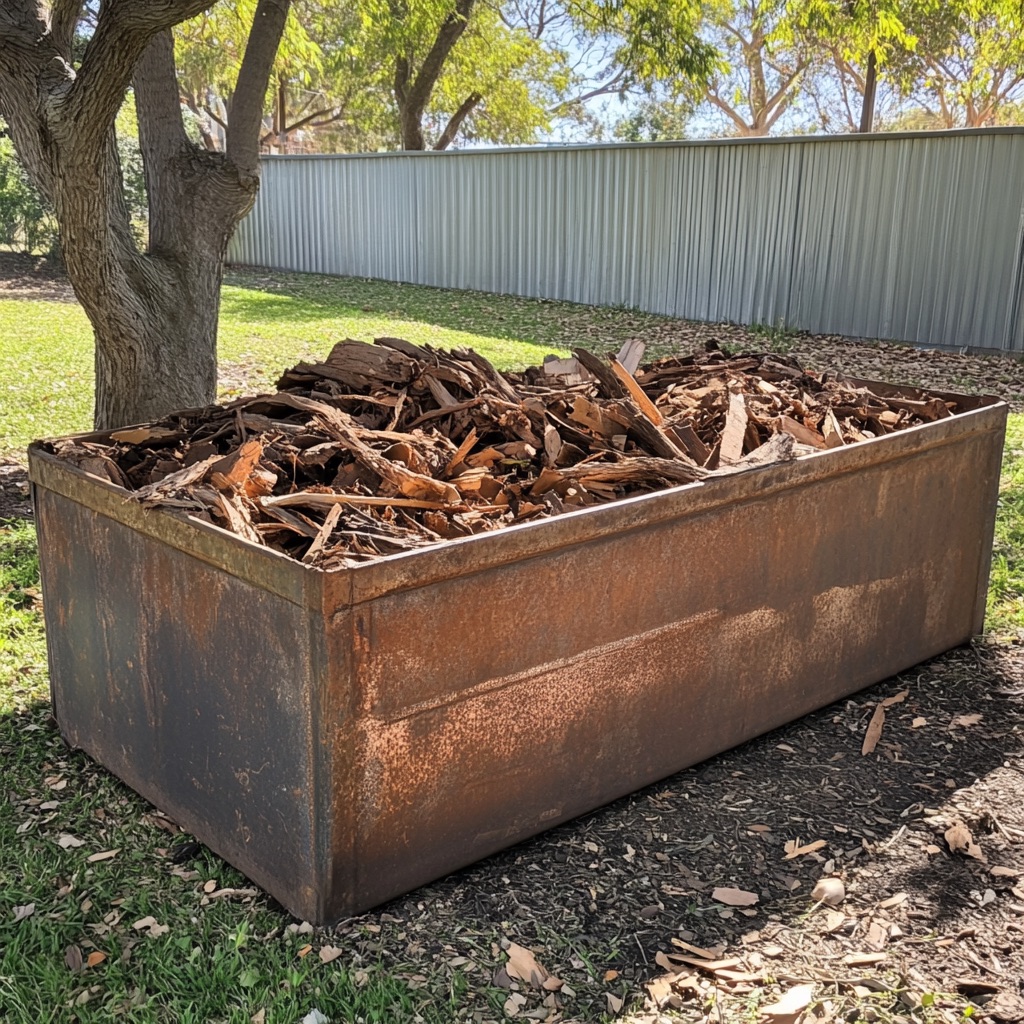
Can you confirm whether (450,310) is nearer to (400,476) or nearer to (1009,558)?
(1009,558)

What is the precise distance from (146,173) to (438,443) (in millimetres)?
3565

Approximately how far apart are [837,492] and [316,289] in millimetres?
15476

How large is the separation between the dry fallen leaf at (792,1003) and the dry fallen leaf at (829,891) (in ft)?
1.25

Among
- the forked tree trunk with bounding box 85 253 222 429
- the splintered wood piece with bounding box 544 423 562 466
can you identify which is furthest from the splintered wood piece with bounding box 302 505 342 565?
the forked tree trunk with bounding box 85 253 222 429

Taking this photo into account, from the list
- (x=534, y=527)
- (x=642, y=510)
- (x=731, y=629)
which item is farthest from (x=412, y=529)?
(x=731, y=629)

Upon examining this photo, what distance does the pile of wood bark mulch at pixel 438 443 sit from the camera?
122 inches

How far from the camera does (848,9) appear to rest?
33.1ft

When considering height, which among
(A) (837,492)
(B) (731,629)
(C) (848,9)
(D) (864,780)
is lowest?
(D) (864,780)

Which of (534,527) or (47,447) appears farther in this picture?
(47,447)

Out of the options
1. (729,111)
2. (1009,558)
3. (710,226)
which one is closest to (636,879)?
(1009,558)

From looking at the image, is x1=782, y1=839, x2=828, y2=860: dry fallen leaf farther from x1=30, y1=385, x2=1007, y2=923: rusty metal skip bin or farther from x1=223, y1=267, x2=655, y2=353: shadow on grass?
x1=223, y1=267, x2=655, y2=353: shadow on grass

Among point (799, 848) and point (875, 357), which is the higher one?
point (875, 357)

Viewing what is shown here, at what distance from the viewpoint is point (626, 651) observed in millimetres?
3275

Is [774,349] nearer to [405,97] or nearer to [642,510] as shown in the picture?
[642,510]
